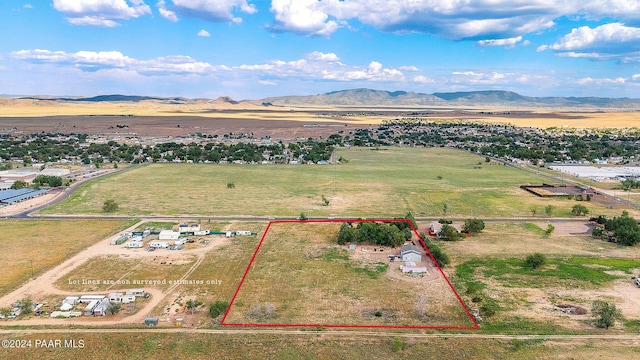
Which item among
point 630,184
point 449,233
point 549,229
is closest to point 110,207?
point 449,233

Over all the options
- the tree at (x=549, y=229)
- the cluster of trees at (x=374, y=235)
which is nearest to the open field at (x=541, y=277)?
→ the tree at (x=549, y=229)

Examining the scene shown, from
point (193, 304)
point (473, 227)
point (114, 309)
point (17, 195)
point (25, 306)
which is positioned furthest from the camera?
point (17, 195)

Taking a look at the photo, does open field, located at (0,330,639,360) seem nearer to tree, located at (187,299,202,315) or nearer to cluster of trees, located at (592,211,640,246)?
tree, located at (187,299,202,315)

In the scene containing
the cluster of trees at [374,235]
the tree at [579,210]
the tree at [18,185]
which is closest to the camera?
the cluster of trees at [374,235]

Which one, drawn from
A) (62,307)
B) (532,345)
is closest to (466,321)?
(532,345)

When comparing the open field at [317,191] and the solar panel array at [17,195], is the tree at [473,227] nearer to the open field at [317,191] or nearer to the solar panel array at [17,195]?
the open field at [317,191]

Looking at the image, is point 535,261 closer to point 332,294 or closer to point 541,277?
point 541,277
